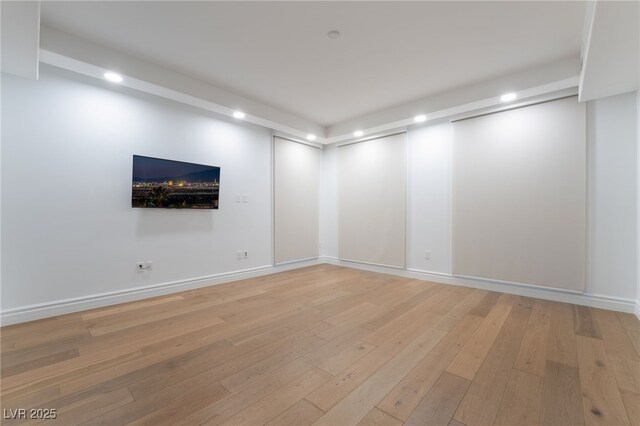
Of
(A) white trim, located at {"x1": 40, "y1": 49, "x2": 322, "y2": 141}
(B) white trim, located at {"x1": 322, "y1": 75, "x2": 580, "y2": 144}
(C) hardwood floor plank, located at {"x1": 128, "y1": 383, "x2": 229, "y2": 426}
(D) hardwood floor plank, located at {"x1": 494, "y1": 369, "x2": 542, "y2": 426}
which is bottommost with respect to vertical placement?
(C) hardwood floor plank, located at {"x1": 128, "y1": 383, "x2": 229, "y2": 426}

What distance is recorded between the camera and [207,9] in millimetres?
2195

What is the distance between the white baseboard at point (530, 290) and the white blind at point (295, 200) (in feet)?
5.29

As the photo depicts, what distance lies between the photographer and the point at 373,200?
4852 millimetres

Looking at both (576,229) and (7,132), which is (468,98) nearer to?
(576,229)

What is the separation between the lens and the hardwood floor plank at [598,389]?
4.47ft

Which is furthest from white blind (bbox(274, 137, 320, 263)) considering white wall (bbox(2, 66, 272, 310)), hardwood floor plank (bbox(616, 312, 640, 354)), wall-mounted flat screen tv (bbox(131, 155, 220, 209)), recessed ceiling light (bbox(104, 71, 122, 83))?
hardwood floor plank (bbox(616, 312, 640, 354))

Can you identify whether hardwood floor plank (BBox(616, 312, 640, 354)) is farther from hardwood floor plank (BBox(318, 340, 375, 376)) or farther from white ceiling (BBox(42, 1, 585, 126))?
white ceiling (BBox(42, 1, 585, 126))

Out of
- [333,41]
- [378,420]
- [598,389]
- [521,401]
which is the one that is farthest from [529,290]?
[333,41]

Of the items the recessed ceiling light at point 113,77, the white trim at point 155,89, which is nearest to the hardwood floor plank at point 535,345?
the white trim at point 155,89

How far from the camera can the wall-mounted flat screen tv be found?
3203 mm

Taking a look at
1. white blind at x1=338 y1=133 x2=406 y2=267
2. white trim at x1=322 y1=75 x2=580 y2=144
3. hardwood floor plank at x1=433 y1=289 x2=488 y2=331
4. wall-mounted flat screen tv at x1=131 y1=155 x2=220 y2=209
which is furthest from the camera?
white blind at x1=338 y1=133 x2=406 y2=267

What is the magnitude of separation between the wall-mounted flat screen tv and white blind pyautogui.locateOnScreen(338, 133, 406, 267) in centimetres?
247

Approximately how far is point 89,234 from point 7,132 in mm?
1141

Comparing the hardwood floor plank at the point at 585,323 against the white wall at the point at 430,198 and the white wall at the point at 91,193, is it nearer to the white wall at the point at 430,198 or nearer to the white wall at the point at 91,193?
the white wall at the point at 430,198
